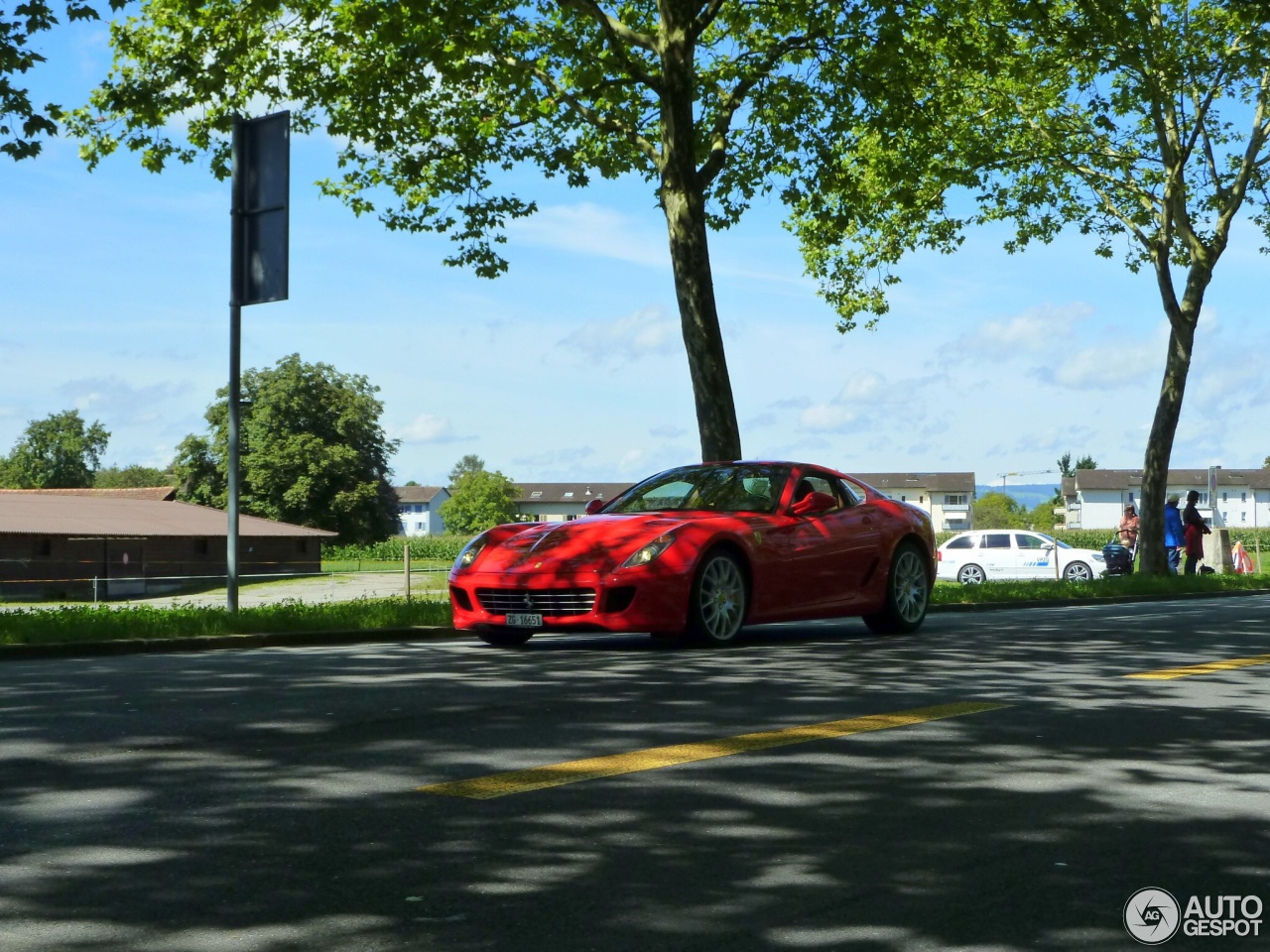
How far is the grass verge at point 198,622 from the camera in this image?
11.2 metres

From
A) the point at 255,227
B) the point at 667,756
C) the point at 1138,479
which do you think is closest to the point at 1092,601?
the point at 255,227

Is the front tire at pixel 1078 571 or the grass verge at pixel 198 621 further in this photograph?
the front tire at pixel 1078 571

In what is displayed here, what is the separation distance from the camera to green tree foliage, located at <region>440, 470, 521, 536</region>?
6245 inches

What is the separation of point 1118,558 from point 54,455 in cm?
10954

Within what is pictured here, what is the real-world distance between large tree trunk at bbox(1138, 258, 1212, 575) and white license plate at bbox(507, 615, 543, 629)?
20938 mm

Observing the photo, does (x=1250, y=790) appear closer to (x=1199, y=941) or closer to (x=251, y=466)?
(x=1199, y=941)

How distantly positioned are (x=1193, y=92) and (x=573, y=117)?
42.5 ft

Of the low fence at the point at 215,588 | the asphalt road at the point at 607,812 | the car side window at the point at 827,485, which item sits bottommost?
the low fence at the point at 215,588

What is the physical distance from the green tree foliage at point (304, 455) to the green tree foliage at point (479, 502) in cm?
6550

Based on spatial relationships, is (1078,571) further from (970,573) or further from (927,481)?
(927,481)

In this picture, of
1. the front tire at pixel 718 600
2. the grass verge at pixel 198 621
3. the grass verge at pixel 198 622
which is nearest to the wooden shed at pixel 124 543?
the grass verge at pixel 198 621

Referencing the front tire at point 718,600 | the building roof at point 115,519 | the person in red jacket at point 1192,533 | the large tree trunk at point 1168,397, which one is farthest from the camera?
the building roof at point 115,519

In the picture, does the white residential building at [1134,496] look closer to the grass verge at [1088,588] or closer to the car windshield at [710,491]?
the grass verge at [1088,588]

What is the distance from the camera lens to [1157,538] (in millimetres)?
28734
